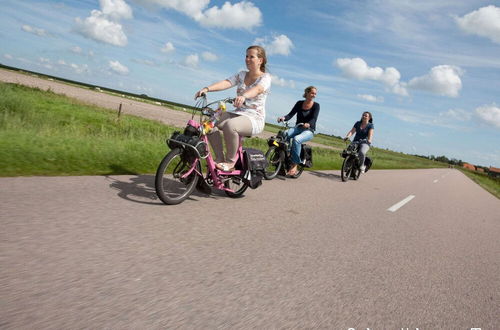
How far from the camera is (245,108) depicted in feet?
17.3

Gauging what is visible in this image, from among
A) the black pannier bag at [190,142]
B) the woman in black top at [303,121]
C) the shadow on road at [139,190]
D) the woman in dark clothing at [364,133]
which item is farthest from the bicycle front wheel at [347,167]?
the black pannier bag at [190,142]

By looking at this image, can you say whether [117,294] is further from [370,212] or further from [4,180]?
[370,212]

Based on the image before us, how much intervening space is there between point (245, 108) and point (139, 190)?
195cm

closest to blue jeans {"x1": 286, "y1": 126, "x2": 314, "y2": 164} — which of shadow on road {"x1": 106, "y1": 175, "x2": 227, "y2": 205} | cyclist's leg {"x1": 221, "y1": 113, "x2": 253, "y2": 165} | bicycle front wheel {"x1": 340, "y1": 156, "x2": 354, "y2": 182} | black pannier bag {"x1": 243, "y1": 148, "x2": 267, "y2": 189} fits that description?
bicycle front wheel {"x1": 340, "y1": 156, "x2": 354, "y2": 182}

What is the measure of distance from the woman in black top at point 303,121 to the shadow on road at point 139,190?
3.79 m

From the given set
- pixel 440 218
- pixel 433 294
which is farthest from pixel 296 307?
pixel 440 218

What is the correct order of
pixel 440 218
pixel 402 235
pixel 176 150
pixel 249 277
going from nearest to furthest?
pixel 249 277 → pixel 176 150 → pixel 402 235 → pixel 440 218

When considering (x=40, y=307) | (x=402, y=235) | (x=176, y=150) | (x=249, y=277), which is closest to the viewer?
(x=40, y=307)

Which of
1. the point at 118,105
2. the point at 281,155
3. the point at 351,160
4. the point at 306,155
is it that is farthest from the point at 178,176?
the point at 118,105

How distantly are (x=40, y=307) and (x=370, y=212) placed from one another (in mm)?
5783

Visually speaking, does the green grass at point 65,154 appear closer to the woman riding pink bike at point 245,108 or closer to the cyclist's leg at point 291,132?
the woman riding pink bike at point 245,108

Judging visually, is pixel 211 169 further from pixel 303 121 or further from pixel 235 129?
pixel 303 121

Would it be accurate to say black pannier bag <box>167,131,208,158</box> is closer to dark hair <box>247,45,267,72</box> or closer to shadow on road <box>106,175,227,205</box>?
shadow on road <box>106,175,227,205</box>

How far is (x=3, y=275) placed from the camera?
7.23ft
